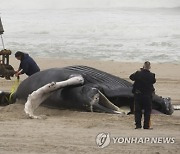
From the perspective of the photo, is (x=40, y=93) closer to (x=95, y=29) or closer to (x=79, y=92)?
(x=79, y=92)

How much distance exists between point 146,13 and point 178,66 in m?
23.3

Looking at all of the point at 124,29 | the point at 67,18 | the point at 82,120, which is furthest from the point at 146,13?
the point at 82,120

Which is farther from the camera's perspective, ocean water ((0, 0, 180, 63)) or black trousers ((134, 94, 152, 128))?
ocean water ((0, 0, 180, 63))

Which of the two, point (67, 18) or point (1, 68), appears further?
point (67, 18)

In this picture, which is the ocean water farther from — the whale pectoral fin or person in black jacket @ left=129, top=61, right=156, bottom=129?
person in black jacket @ left=129, top=61, right=156, bottom=129

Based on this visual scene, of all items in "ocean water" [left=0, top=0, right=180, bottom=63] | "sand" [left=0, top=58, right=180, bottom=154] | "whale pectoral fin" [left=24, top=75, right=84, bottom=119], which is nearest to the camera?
"sand" [left=0, top=58, right=180, bottom=154]

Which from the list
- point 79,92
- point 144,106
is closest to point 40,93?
point 79,92

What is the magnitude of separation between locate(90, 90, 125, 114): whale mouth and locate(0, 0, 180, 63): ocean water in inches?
464

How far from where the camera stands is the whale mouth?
34.3 ft

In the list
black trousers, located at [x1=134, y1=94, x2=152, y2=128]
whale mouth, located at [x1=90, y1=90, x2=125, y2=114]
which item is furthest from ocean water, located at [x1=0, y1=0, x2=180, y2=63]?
black trousers, located at [x1=134, y1=94, x2=152, y2=128]

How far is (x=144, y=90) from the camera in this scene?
897cm

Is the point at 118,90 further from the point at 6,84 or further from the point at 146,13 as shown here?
the point at 146,13

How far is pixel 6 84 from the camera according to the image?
54.5 ft

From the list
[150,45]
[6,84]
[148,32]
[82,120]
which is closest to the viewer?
[82,120]
